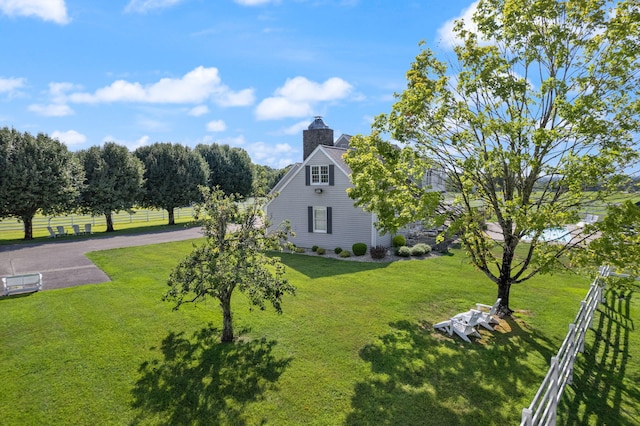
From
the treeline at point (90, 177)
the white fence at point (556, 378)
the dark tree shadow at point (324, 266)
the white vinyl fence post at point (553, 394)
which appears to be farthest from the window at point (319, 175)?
the white vinyl fence post at point (553, 394)

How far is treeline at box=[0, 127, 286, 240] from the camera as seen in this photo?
84.9 ft

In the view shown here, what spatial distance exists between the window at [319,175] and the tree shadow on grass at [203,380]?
14.1 metres

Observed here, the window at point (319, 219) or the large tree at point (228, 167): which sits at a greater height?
the large tree at point (228, 167)

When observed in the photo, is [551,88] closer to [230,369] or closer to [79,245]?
[230,369]

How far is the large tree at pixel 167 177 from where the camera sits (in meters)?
36.9

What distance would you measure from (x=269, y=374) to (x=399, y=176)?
22.9ft

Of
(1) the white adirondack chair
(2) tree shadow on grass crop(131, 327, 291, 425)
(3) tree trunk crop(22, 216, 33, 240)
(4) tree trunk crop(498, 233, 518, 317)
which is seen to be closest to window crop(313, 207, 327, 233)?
(4) tree trunk crop(498, 233, 518, 317)

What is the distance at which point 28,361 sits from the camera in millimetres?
8828

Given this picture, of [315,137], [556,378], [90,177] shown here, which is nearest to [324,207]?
[315,137]

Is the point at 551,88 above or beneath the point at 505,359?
above

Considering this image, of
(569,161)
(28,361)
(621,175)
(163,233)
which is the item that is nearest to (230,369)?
(28,361)

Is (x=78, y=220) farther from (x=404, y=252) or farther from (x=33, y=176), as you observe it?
(x=404, y=252)

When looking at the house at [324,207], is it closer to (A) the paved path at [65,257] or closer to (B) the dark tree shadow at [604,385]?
(A) the paved path at [65,257]

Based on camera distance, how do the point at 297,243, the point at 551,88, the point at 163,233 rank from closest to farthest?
the point at 551,88 → the point at 297,243 → the point at 163,233
